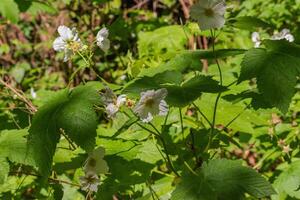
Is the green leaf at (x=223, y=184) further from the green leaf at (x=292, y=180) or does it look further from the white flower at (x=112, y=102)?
the green leaf at (x=292, y=180)

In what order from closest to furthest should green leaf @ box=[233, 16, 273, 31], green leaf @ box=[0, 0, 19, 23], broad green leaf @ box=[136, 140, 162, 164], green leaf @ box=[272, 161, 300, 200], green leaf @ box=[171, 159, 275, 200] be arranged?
green leaf @ box=[171, 159, 275, 200]
green leaf @ box=[233, 16, 273, 31]
broad green leaf @ box=[136, 140, 162, 164]
green leaf @ box=[272, 161, 300, 200]
green leaf @ box=[0, 0, 19, 23]

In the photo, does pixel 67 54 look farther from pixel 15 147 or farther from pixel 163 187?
pixel 163 187

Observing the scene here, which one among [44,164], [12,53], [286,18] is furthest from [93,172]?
[12,53]

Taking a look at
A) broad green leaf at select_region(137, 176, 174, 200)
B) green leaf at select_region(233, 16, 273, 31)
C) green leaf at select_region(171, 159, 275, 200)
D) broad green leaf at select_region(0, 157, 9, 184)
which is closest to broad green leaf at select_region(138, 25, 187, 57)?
broad green leaf at select_region(137, 176, 174, 200)

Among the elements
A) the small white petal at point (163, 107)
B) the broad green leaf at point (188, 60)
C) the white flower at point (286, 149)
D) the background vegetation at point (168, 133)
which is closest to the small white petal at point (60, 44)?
the background vegetation at point (168, 133)

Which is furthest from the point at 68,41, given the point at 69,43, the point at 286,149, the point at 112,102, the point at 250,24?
the point at 286,149

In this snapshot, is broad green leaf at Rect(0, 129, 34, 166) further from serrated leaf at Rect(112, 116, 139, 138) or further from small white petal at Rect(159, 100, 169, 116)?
small white petal at Rect(159, 100, 169, 116)
